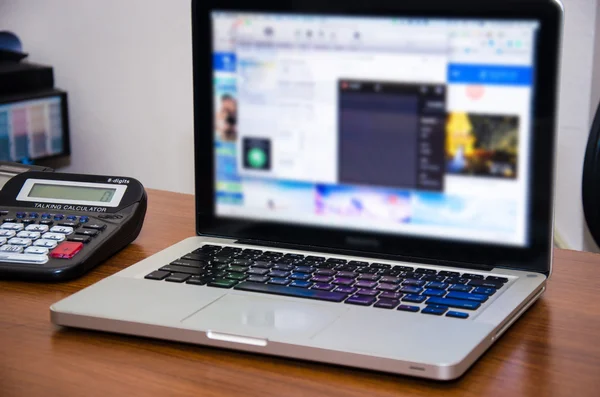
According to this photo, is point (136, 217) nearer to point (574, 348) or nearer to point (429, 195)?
point (429, 195)

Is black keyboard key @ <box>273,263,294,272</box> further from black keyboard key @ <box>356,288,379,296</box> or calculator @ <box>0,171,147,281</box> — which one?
calculator @ <box>0,171,147,281</box>

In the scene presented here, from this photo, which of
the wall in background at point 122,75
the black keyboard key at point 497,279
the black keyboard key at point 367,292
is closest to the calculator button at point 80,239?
the black keyboard key at point 367,292

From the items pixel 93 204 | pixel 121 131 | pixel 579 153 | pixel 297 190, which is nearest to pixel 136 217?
pixel 93 204

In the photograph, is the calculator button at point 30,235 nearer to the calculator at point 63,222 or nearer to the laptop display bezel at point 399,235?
the calculator at point 63,222

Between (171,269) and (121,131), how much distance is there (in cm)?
150

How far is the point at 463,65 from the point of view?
0.83 meters

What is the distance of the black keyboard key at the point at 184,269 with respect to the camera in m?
0.84

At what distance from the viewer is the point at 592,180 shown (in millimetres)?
1108

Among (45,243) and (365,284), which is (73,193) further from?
(365,284)

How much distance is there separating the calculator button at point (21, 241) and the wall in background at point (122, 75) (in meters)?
1.26

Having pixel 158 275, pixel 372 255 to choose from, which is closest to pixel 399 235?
pixel 372 255

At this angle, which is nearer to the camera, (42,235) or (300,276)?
(300,276)

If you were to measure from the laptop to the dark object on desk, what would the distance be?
0.30m

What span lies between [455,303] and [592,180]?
0.45 meters
